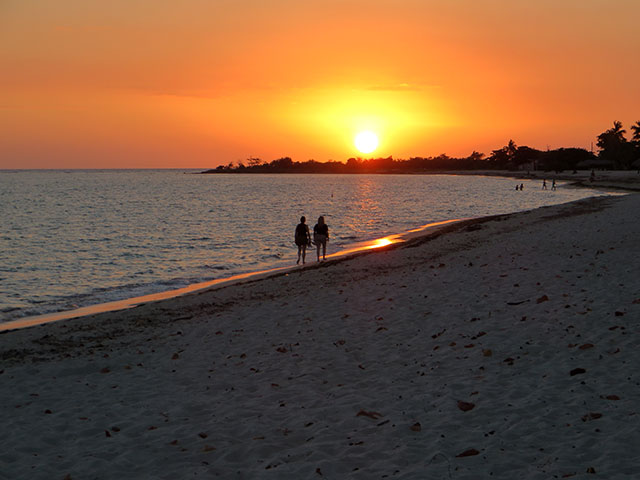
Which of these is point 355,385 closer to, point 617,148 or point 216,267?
point 216,267

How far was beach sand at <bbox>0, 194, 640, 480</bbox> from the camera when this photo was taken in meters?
6.61

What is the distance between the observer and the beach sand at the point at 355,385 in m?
6.61

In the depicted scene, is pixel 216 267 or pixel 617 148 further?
pixel 617 148

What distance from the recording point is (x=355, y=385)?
898cm

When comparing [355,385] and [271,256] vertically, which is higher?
[355,385]

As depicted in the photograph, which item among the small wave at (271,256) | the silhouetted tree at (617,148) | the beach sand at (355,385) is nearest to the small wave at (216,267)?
the small wave at (271,256)

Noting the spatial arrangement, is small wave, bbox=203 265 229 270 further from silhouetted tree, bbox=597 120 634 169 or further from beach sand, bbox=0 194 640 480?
silhouetted tree, bbox=597 120 634 169

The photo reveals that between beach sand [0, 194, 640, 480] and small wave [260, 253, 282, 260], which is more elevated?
beach sand [0, 194, 640, 480]

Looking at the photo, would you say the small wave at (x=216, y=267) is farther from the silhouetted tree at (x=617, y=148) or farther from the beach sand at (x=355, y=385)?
the silhouetted tree at (x=617, y=148)

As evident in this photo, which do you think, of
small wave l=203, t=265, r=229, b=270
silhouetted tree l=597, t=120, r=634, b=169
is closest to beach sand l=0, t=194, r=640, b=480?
small wave l=203, t=265, r=229, b=270

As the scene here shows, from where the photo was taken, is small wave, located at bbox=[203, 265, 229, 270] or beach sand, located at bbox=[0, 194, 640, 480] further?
small wave, located at bbox=[203, 265, 229, 270]

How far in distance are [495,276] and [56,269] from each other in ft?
79.8

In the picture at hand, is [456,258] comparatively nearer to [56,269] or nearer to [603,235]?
[603,235]

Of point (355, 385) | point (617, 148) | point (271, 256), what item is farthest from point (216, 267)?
point (617, 148)
